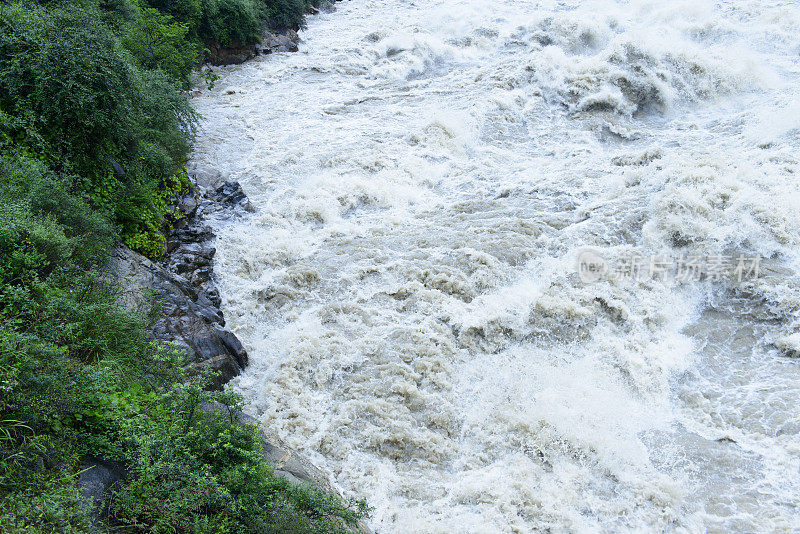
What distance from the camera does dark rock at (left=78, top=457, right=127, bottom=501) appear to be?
149 inches

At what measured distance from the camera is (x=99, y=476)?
3.93 metres

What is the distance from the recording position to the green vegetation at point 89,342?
3748 millimetres

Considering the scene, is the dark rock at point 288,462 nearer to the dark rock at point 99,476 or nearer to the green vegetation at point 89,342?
the green vegetation at point 89,342

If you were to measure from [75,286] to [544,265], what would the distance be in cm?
712

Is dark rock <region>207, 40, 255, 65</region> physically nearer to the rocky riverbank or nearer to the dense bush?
the dense bush

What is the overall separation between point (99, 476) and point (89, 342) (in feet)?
5.45

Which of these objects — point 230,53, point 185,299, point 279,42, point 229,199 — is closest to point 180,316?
point 185,299

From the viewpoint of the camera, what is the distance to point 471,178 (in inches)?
456

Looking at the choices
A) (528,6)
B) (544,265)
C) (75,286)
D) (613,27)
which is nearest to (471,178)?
(544,265)

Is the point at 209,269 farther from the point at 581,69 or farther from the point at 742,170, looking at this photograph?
the point at 581,69

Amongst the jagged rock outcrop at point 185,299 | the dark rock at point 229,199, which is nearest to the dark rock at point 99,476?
the jagged rock outcrop at point 185,299

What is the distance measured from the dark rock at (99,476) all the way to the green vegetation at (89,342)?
7 cm

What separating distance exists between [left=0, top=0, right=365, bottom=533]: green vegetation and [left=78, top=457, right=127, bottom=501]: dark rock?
67 mm

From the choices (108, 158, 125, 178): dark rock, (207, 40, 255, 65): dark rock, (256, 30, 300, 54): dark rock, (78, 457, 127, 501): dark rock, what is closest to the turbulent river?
(108, 158, 125, 178): dark rock
